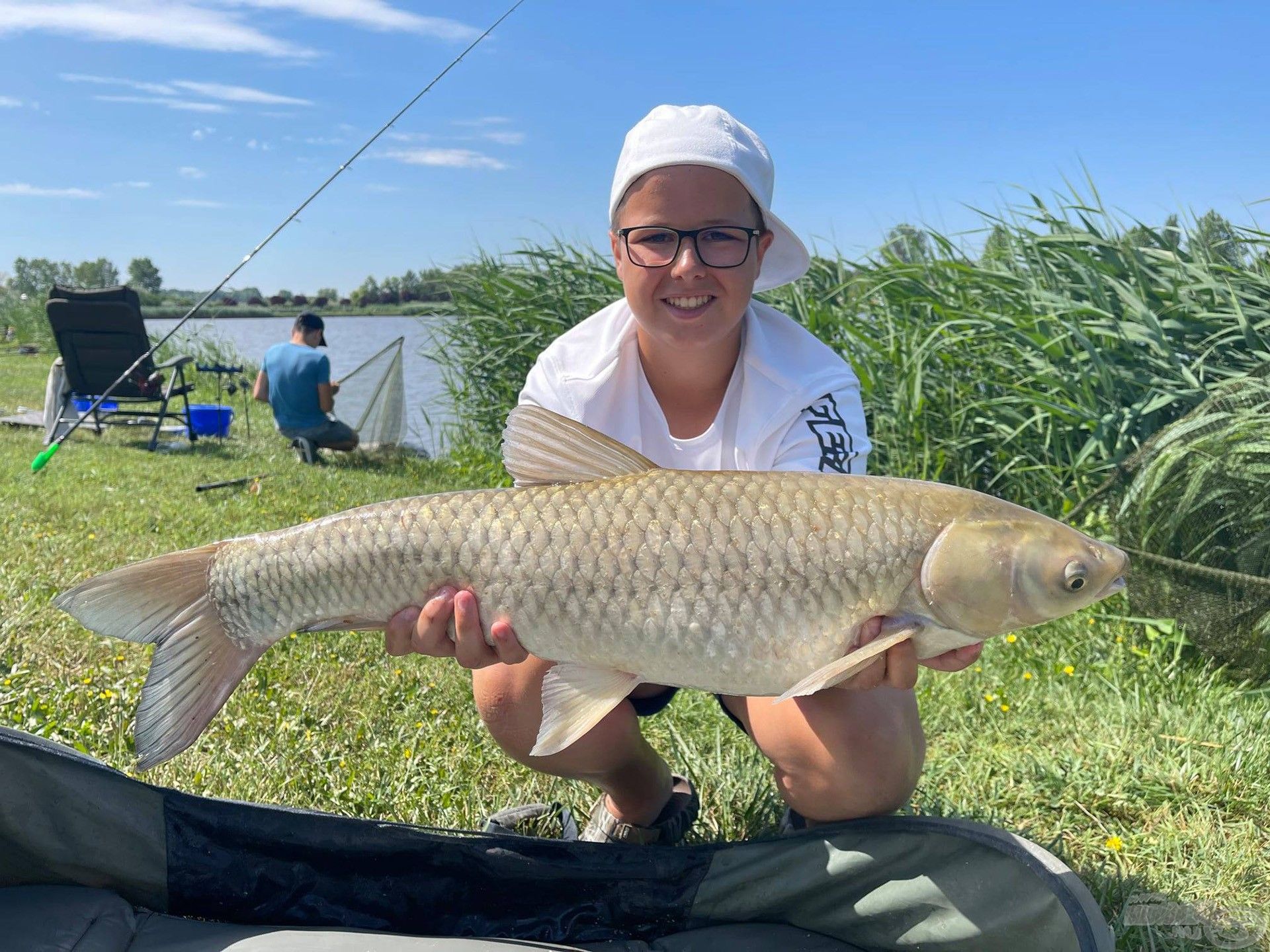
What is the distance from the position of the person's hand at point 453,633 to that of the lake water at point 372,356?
103 inches

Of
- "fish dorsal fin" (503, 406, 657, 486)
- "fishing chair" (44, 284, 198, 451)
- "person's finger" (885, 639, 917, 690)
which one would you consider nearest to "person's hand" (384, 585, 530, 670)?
"fish dorsal fin" (503, 406, 657, 486)

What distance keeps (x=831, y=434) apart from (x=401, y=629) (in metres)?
0.77

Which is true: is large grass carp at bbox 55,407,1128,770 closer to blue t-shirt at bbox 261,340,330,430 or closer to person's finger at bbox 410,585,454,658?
person's finger at bbox 410,585,454,658

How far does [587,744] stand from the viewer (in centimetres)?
175

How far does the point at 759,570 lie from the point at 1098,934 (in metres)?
0.62

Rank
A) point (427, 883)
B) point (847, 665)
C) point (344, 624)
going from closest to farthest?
point (847, 665)
point (344, 624)
point (427, 883)

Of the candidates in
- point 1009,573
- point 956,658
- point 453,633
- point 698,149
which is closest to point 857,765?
point 956,658

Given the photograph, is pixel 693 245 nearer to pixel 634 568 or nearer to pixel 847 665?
pixel 634 568

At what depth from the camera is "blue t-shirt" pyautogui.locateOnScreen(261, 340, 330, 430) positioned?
7027mm

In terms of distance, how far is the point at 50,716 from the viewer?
6.80 feet

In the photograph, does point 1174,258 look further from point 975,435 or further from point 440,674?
point 440,674

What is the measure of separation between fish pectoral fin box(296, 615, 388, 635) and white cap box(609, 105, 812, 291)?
827mm

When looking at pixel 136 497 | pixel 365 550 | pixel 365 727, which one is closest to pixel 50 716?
pixel 365 727

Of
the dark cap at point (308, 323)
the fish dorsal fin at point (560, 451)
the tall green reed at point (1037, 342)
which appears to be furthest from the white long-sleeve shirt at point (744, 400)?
the dark cap at point (308, 323)
